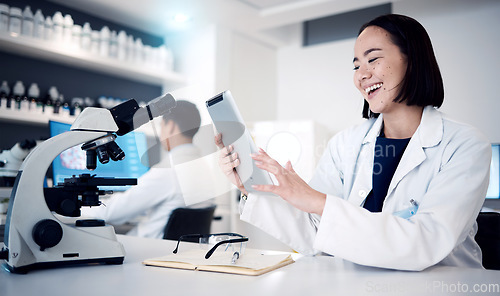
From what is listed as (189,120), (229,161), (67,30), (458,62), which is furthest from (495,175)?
(67,30)

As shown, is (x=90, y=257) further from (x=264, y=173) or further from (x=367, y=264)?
(x=367, y=264)

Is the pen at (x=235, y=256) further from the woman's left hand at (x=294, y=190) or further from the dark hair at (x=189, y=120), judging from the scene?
the dark hair at (x=189, y=120)

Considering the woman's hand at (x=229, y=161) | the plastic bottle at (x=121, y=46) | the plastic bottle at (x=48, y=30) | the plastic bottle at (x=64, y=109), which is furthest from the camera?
the plastic bottle at (x=121, y=46)

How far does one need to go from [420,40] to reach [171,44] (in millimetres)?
3148

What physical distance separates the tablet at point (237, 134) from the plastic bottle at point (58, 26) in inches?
97.2

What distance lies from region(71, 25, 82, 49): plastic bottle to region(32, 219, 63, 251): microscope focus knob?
259 cm

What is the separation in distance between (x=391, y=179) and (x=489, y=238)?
432 millimetres

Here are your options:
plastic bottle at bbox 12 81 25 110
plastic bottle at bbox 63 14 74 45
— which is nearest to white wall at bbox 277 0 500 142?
plastic bottle at bbox 63 14 74 45

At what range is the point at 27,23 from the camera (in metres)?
2.82

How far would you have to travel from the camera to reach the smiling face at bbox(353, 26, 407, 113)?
1205 millimetres

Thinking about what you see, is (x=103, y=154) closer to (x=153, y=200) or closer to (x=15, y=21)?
(x=153, y=200)

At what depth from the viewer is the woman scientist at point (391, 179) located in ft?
2.72

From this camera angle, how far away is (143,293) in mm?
642

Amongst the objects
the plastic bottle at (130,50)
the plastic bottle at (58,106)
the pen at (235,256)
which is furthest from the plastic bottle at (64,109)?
the pen at (235,256)
